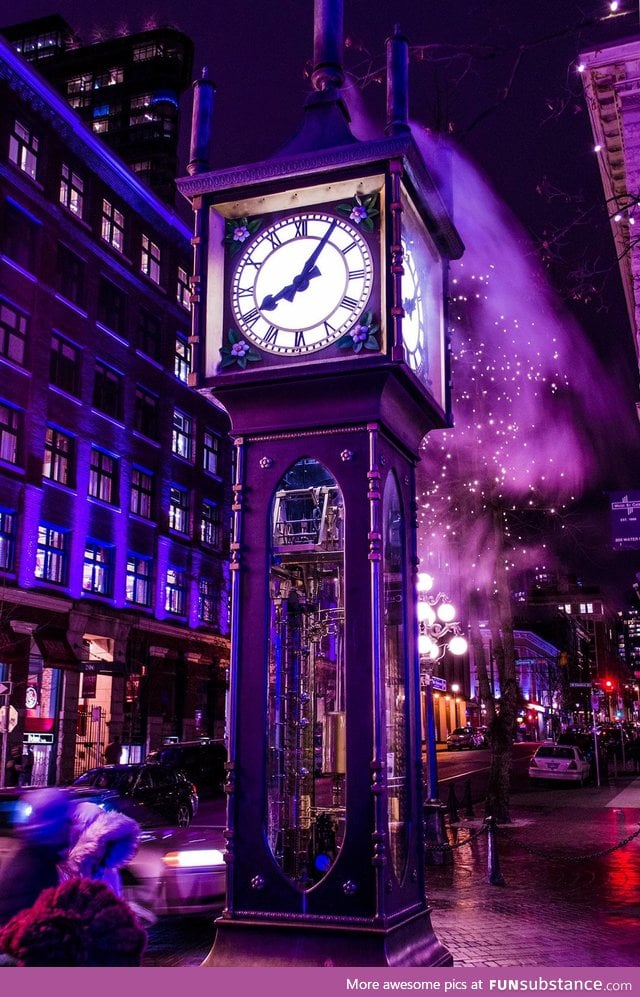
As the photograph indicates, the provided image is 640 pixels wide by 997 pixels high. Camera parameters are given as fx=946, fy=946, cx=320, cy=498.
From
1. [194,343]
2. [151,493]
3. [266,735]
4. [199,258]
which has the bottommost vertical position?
[266,735]

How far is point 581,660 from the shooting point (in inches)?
4557

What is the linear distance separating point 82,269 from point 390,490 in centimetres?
3114

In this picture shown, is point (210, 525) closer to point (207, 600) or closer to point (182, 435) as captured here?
point (207, 600)

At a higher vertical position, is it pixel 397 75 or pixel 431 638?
pixel 397 75

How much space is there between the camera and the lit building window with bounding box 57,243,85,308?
1342 inches

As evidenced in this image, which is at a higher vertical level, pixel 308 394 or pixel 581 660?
pixel 581 660

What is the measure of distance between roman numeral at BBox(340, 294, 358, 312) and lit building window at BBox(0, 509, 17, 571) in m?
25.3

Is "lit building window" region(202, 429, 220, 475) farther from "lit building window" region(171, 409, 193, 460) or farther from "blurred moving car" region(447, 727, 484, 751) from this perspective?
"blurred moving car" region(447, 727, 484, 751)

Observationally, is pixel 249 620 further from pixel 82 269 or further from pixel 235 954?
pixel 82 269

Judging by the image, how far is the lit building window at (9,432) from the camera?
Answer: 30.1 metres

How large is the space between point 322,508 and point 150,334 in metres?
34.5

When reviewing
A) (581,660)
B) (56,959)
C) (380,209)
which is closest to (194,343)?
(380,209)

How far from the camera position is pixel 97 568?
34875mm

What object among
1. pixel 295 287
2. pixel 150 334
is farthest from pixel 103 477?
pixel 295 287
